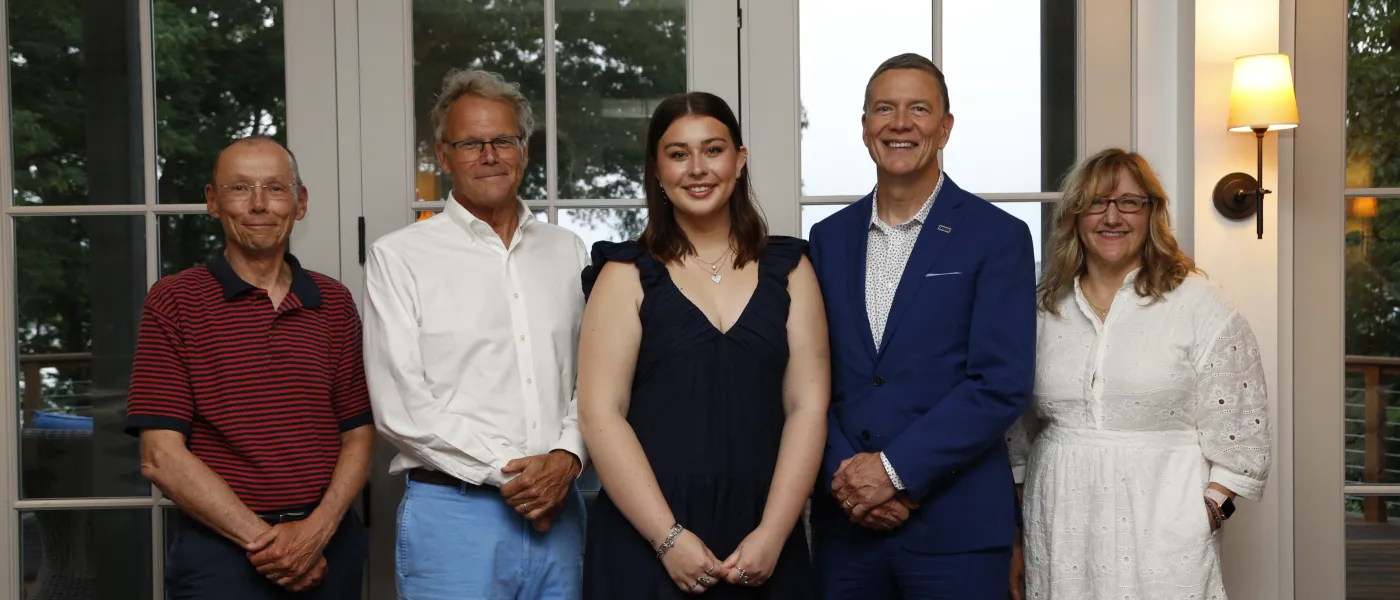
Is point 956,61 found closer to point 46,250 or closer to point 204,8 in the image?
point 204,8

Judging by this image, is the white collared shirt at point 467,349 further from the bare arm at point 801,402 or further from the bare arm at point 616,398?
the bare arm at point 801,402

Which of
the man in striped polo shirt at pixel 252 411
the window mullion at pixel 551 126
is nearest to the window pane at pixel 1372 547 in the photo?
the window mullion at pixel 551 126

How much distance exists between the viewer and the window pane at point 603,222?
274 cm

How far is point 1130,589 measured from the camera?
207cm

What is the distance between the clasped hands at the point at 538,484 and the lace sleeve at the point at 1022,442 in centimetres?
97

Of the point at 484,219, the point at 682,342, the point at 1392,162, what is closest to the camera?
the point at 682,342

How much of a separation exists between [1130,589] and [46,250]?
2728mm

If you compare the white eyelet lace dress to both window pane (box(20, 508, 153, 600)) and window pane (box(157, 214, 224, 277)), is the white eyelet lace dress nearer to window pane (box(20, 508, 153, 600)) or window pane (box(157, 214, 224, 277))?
window pane (box(157, 214, 224, 277))

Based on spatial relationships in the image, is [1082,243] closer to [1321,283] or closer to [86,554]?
[1321,283]

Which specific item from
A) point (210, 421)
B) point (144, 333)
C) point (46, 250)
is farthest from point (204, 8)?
point (210, 421)

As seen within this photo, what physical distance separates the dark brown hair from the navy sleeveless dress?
3.6 inches

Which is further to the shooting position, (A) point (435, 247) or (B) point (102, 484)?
(B) point (102, 484)

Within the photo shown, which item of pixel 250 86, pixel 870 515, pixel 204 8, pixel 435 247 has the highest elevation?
pixel 204 8

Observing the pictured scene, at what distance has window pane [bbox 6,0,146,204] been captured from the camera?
2729 millimetres
